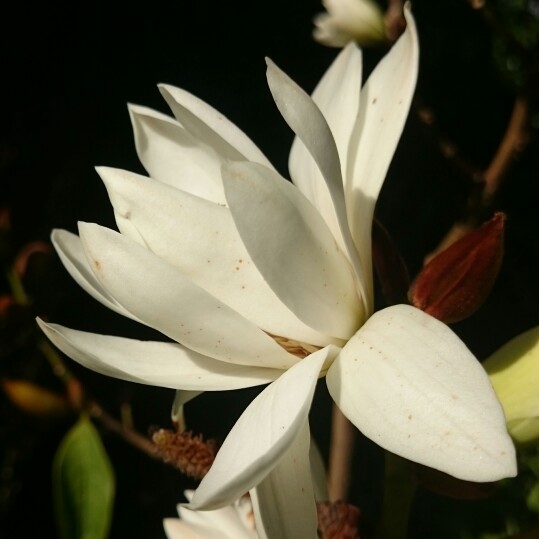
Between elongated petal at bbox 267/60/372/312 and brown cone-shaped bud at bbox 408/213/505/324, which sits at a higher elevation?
elongated petal at bbox 267/60/372/312

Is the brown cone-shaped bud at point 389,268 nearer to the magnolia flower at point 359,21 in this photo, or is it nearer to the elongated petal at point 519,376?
the elongated petal at point 519,376

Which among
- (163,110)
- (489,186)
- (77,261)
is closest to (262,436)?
(77,261)

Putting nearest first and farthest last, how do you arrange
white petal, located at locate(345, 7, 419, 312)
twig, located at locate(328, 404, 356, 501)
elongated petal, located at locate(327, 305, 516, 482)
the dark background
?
elongated petal, located at locate(327, 305, 516, 482) → white petal, located at locate(345, 7, 419, 312) → twig, located at locate(328, 404, 356, 501) → the dark background

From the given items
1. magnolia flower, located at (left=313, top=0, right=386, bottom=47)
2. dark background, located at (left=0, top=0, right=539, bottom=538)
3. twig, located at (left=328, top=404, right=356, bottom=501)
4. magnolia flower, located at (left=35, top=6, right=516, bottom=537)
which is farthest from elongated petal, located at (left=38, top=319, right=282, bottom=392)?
dark background, located at (left=0, top=0, right=539, bottom=538)

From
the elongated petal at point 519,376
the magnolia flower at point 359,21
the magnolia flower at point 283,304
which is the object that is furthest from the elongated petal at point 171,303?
the magnolia flower at point 359,21

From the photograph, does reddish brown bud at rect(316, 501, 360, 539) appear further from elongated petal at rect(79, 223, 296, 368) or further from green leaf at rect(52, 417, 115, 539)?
green leaf at rect(52, 417, 115, 539)

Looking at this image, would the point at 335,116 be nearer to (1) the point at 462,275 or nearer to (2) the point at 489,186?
(1) the point at 462,275
